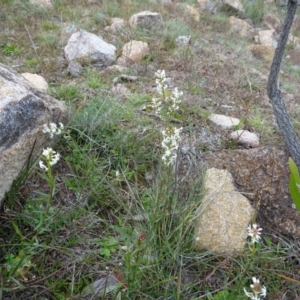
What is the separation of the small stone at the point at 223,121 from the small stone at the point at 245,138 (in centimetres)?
13

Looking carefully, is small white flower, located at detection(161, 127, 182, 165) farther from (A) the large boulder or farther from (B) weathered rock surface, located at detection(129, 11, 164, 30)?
(B) weathered rock surface, located at detection(129, 11, 164, 30)

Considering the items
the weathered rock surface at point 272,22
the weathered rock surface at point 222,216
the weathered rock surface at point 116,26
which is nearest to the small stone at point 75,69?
the weathered rock surface at point 116,26

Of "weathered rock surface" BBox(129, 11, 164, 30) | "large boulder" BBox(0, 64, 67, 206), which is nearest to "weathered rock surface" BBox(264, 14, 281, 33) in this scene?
"weathered rock surface" BBox(129, 11, 164, 30)

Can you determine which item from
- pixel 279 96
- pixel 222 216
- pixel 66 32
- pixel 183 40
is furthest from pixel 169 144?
pixel 183 40

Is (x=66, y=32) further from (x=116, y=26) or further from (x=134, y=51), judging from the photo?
(x=134, y=51)

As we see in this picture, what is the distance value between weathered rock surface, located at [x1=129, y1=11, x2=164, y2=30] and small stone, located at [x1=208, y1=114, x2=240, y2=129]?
7.56 feet

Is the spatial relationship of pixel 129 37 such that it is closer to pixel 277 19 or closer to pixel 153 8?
pixel 153 8

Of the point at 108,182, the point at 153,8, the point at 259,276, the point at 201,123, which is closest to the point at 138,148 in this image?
the point at 108,182

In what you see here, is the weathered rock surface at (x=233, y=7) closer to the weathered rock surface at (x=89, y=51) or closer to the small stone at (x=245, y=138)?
the weathered rock surface at (x=89, y=51)

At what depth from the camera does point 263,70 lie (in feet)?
15.2

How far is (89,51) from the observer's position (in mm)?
3762

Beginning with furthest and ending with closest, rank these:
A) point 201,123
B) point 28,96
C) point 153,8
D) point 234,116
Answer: point 153,8, point 234,116, point 201,123, point 28,96

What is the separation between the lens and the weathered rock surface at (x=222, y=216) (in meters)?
1.89

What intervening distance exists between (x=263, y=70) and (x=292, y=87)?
520mm
